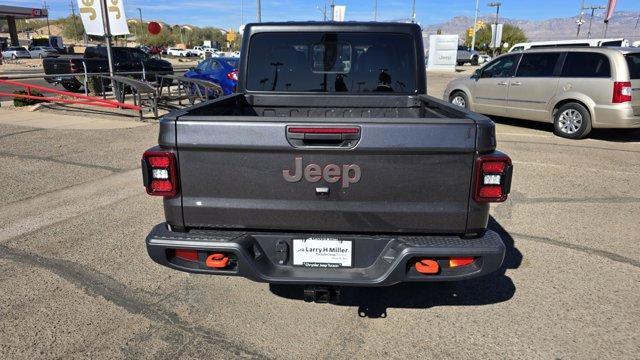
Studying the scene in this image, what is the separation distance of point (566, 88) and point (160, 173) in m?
9.03

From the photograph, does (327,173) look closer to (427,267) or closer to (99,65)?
(427,267)

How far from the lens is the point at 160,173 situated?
2.50 metres

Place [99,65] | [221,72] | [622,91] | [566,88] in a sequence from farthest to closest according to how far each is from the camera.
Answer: [99,65], [221,72], [566,88], [622,91]

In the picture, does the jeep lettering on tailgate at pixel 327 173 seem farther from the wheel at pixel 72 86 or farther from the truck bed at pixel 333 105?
the wheel at pixel 72 86

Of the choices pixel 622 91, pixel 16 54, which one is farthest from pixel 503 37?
pixel 622 91

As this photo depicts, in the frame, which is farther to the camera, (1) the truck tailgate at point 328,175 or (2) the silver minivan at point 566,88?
(2) the silver minivan at point 566,88

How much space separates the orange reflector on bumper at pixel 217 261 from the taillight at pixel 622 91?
8.53 meters

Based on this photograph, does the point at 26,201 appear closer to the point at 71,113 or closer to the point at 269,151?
the point at 269,151

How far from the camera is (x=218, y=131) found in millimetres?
2398

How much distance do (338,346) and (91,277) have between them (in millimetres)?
2101

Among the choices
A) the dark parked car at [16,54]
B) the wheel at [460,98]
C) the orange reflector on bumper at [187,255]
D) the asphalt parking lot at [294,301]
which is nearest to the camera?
the orange reflector on bumper at [187,255]

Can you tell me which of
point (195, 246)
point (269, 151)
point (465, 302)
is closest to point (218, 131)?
point (269, 151)

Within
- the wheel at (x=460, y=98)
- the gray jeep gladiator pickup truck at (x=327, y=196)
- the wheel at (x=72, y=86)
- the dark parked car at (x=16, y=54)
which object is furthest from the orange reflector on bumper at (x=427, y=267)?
the dark parked car at (x=16, y=54)

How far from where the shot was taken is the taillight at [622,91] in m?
8.16
